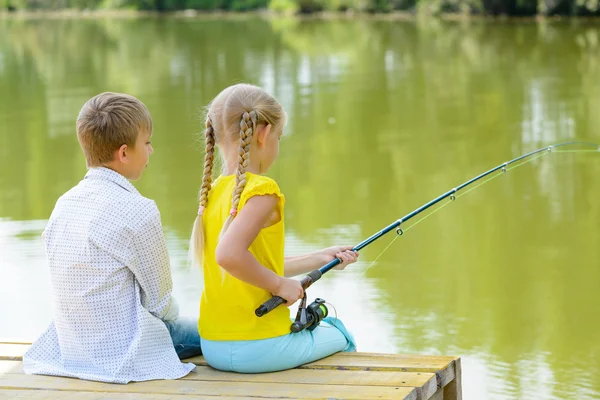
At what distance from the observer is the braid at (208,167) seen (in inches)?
91.0

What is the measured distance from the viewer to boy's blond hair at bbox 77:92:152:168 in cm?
226

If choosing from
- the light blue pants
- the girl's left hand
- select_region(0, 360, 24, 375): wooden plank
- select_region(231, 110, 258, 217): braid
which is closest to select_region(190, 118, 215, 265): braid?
select_region(231, 110, 258, 217): braid

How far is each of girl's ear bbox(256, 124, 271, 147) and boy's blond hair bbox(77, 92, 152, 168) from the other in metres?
0.25

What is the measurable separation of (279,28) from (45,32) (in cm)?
554

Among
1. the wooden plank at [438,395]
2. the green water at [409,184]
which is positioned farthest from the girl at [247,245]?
the green water at [409,184]

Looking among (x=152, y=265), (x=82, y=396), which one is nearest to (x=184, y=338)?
(x=152, y=265)

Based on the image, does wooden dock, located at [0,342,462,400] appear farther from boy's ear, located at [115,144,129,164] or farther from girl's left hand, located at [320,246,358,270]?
boy's ear, located at [115,144,129,164]

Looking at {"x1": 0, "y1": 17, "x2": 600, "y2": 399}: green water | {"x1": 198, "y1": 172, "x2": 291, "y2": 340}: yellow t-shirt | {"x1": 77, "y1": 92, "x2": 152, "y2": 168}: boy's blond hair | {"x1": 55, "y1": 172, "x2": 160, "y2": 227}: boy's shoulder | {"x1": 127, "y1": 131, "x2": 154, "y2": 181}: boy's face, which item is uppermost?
{"x1": 77, "y1": 92, "x2": 152, "y2": 168}: boy's blond hair

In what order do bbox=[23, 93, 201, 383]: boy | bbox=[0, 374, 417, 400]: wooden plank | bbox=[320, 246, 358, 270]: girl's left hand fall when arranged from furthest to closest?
bbox=[320, 246, 358, 270]: girl's left hand, bbox=[23, 93, 201, 383]: boy, bbox=[0, 374, 417, 400]: wooden plank

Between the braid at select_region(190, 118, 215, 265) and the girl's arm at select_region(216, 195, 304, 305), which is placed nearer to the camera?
the girl's arm at select_region(216, 195, 304, 305)

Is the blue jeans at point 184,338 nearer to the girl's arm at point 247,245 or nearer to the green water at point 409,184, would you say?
the girl's arm at point 247,245

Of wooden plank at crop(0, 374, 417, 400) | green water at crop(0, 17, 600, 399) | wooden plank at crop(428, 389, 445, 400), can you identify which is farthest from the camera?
green water at crop(0, 17, 600, 399)

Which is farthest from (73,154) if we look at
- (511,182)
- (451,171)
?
(511,182)

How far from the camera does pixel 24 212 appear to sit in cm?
578
